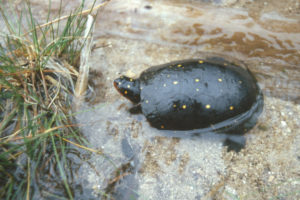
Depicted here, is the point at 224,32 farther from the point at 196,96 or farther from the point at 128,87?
the point at 128,87

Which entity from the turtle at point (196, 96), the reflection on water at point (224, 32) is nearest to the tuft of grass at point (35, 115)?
the turtle at point (196, 96)

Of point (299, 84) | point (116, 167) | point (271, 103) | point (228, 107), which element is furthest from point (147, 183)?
point (299, 84)

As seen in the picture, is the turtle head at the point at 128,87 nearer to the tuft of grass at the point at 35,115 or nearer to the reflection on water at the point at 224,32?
the tuft of grass at the point at 35,115

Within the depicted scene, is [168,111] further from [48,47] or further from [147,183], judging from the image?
[48,47]

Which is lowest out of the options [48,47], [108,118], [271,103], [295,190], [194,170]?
[295,190]

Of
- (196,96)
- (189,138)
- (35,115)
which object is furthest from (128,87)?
(35,115)

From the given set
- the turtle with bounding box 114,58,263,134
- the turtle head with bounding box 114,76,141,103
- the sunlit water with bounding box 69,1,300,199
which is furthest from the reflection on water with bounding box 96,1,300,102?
the turtle head with bounding box 114,76,141,103
